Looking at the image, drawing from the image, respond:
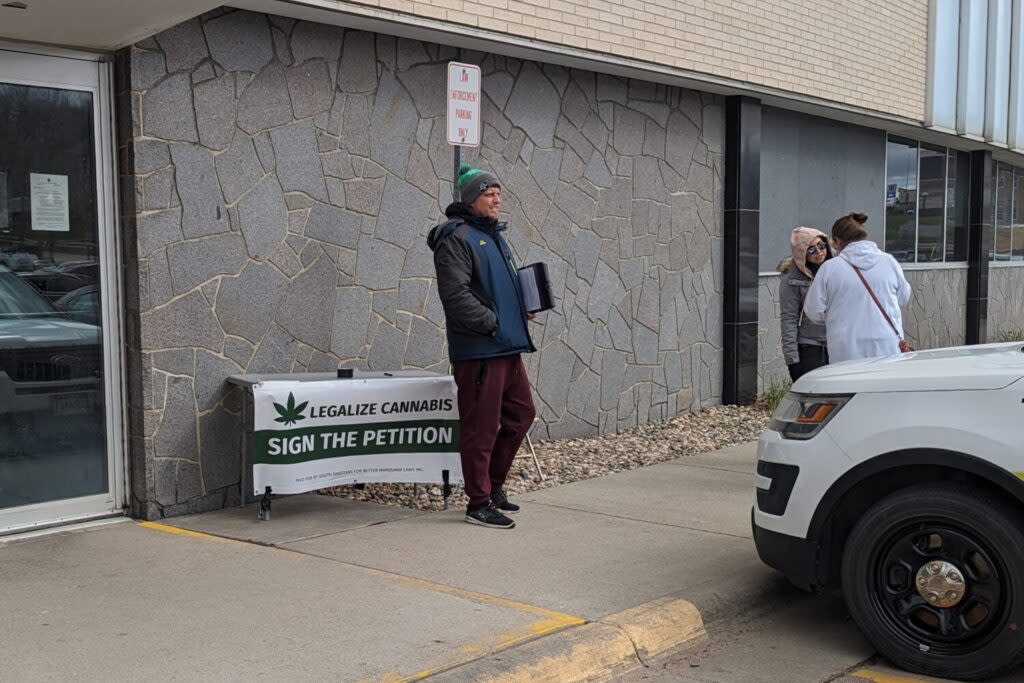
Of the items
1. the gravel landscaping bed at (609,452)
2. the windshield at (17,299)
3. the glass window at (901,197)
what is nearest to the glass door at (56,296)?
the windshield at (17,299)

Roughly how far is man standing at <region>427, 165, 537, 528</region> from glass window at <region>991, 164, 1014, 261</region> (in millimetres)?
14271

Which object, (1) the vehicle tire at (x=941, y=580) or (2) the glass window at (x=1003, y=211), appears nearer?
(1) the vehicle tire at (x=941, y=580)

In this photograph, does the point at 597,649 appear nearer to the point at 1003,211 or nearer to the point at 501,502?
the point at 501,502

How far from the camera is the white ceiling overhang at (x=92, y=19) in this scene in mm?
5566

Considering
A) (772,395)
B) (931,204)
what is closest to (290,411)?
(772,395)

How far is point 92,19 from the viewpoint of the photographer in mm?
5820

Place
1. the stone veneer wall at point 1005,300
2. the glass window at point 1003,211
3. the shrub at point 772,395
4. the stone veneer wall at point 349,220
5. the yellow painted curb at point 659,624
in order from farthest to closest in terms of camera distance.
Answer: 1. the glass window at point 1003,211
2. the stone veneer wall at point 1005,300
3. the shrub at point 772,395
4. the stone veneer wall at point 349,220
5. the yellow painted curb at point 659,624

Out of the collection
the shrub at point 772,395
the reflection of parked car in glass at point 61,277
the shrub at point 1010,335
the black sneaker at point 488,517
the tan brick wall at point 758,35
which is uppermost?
the tan brick wall at point 758,35

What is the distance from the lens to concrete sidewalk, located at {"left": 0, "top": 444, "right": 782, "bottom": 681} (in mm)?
4438

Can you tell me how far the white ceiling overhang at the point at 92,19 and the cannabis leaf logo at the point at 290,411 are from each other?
2110 millimetres

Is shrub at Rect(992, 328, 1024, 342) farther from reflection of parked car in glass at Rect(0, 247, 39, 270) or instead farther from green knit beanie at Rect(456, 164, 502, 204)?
reflection of parked car in glass at Rect(0, 247, 39, 270)

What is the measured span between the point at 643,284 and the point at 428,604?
19.8 feet

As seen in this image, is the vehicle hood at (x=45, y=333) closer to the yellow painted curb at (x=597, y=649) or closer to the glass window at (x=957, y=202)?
the yellow painted curb at (x=597, y=649)

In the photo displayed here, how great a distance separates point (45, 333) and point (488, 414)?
2.49m
